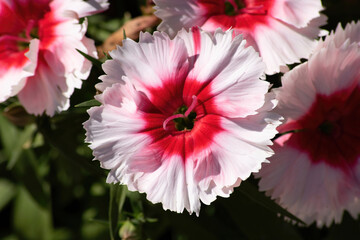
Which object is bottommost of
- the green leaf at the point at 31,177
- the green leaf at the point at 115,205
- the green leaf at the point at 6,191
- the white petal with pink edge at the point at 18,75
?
the green leaf at the point at 6,191

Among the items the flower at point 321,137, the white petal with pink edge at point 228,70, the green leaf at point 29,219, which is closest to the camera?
the white petal with pink edge at point 228,70

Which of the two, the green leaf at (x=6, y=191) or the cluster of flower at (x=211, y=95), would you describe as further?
the green leaf at (x=6, y=191)

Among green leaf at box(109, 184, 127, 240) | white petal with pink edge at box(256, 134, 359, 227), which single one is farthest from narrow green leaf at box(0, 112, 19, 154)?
white petal with pink edge at box(256, 134, 359, 227)

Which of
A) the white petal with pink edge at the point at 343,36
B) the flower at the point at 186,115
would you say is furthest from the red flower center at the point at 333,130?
the flower at the point at 186,115

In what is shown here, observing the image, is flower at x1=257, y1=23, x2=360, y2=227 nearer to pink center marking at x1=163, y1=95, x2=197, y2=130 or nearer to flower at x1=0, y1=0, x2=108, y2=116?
pink center marking at x1=163, y1=95, x2=197, y2=130

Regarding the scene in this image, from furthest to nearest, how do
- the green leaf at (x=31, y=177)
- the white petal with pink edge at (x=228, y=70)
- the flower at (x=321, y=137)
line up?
1. the green leaf at (x=31, y=177)
2. the flower at (x=321, y=137)
3. the white petal with pink edge at (x=228, y=70)

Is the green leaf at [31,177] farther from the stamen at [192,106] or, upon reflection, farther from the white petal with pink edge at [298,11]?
the white petal with pink edge at [298,11]

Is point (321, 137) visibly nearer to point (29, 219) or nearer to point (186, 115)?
point (186, 115)

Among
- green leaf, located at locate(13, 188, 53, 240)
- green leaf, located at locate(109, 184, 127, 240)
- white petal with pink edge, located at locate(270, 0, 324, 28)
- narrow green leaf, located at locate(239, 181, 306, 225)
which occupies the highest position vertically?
white petal with pink edge, located at locate(270, 0, 324, 28)
